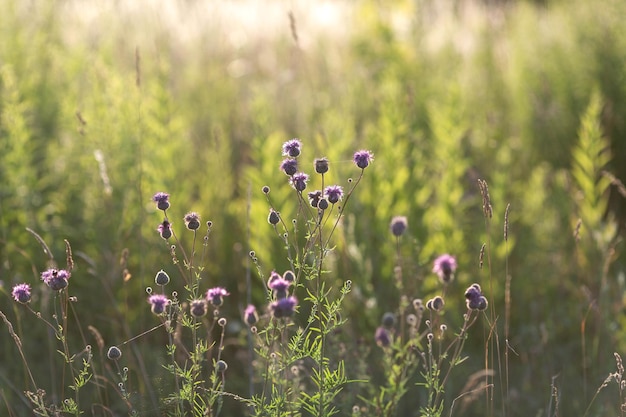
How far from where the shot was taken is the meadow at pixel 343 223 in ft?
8.62

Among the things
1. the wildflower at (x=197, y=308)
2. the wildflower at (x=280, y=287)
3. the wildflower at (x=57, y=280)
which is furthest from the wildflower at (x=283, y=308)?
the wildflower at (x=57, y=280)

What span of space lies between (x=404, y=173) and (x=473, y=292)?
1567 mm

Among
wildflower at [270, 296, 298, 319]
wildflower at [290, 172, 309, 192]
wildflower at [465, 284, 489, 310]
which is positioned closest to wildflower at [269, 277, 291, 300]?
wildflower at [270, 296, 298, 319]

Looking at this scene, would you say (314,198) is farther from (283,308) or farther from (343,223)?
(343,223)

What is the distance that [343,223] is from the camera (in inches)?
119

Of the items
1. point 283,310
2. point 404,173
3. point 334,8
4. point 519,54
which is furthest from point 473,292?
point 334,8

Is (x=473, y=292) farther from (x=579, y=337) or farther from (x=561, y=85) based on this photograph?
(x=561, y=85)

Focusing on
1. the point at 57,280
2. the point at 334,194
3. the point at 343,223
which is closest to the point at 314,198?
the point at 334,194

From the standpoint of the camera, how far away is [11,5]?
398 centimetres

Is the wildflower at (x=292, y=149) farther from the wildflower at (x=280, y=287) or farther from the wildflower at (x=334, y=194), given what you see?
the wildflower at (x=280, y=287)

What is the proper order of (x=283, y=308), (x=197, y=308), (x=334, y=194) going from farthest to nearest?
(x=334, y=194) < (x=197, y=308) < (x=283, y=308)

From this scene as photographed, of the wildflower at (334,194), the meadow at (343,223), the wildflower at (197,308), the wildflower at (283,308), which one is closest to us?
the wildflower at (283,308)

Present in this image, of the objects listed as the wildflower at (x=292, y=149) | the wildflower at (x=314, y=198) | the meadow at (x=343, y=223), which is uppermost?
the wildflower at (x=292, y=149)

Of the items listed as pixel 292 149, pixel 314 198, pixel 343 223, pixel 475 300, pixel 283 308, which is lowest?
pixel 343 223
